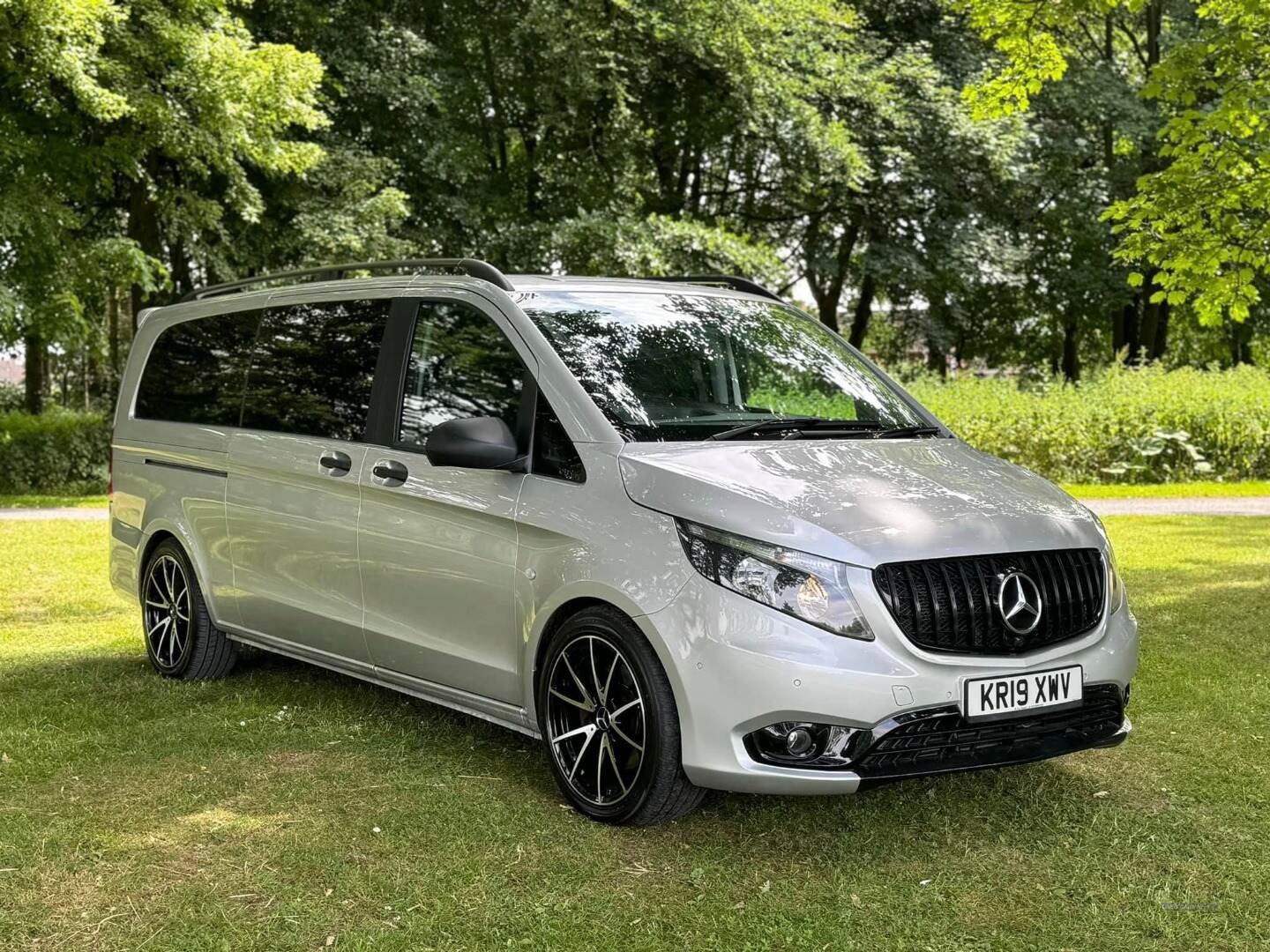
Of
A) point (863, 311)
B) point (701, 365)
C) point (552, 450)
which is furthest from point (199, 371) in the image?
point (863, 311)

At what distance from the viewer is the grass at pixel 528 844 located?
3826 millimetres

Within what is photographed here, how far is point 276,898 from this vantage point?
13.3ft

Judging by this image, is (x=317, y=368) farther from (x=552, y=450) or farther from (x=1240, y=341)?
(x=1240, y=341)

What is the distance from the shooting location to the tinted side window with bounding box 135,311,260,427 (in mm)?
6660

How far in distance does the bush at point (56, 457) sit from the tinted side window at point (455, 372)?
53.2 ft

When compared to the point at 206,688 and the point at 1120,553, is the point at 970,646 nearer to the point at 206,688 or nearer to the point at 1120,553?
the point at 206,688

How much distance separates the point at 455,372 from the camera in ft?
17.7

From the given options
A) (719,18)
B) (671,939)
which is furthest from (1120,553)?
(719,18)

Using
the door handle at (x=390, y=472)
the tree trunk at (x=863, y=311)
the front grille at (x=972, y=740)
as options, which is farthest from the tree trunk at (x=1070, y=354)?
the front grille at (x=972, y=740)

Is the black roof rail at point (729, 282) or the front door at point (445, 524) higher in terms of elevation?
the black roof rail at point (729, 282)

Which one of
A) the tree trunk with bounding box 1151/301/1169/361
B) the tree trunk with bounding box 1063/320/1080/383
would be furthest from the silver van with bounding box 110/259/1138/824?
the tree trunk with bounding box 1063/320/1080/383

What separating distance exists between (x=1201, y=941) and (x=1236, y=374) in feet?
→ 62.4

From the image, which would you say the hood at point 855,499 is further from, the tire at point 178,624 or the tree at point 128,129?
the tree at point 128,129

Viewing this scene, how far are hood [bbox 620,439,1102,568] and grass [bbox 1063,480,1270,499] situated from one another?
A: 12605 mm
